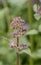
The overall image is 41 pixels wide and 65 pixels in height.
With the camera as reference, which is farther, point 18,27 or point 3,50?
point 3,50

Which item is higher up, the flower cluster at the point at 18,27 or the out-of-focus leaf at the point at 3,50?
the flower cluster at the point at 18,27

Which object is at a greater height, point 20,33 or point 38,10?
point 38,10

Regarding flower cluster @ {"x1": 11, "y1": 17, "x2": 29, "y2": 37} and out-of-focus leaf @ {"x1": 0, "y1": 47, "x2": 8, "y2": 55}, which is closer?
flower cluster @ {"x1": 11, "y1": 17, "x2": 29, "y2": 37}

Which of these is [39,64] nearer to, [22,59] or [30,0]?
[22,59]

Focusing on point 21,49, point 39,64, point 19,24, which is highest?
point 19,24

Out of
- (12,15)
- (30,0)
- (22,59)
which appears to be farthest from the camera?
(12,15)

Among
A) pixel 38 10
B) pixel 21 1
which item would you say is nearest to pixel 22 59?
pixel 21 1

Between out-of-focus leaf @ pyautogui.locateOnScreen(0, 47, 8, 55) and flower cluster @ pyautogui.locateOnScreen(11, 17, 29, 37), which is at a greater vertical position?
flower cluster @ pyautogui.locateOnScreen(11, 17, 29, 37)

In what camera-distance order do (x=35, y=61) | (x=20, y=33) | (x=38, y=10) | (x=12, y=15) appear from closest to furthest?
(x=20, y=33), (x=38, y=10), (x=35, y=61), (x=12, y=15)

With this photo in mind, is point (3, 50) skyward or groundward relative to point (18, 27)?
groundward

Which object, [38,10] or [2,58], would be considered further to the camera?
[2,58]

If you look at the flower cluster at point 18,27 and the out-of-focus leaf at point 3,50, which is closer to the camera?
the flower cluster at point 18,27
